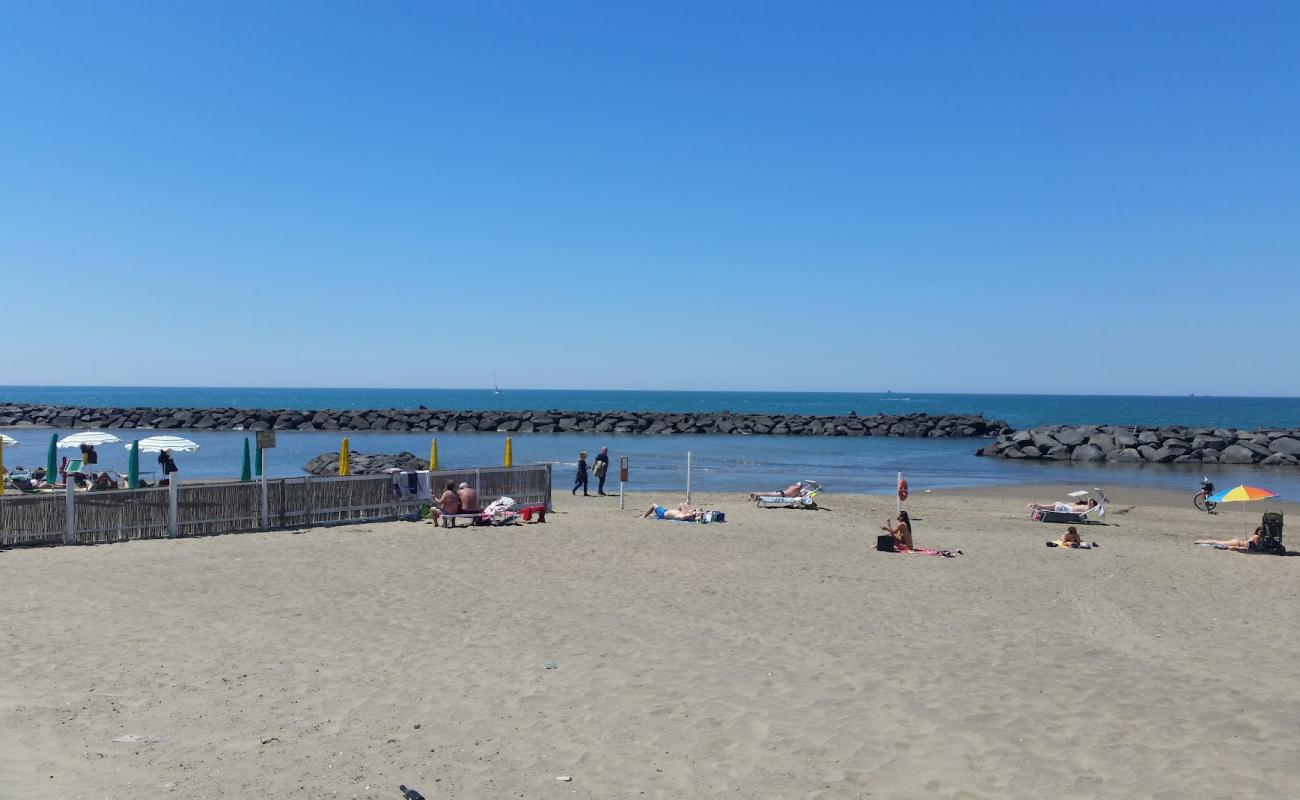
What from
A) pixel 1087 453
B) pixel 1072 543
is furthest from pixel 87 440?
pixel 1087 453

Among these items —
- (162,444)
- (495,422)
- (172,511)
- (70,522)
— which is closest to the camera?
(70,522)

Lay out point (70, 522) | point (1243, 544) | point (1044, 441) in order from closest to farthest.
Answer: point (70, 522), point (1243, 544), point (1044, 441)

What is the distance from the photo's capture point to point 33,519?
15289mm

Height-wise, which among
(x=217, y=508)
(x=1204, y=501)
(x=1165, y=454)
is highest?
(x=217, y=508)

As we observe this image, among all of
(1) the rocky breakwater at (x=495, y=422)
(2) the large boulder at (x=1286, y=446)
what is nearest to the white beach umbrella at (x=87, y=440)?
(2) the large boulder at (x=1286, y=446)

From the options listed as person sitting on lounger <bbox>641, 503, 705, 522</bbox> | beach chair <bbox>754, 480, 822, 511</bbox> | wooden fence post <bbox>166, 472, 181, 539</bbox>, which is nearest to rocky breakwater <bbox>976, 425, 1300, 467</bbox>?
beach chair <bbox>754, 480, 822, 511</bbox>

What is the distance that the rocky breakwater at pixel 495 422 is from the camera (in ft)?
247

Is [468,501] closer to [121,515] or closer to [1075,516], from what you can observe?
[121,515]

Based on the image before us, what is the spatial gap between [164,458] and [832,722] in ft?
73.9

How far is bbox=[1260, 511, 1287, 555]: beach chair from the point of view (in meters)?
17.3

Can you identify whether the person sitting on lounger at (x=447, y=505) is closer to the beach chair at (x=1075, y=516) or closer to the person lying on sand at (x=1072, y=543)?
the person lying on sand at (x=1072, y=543)

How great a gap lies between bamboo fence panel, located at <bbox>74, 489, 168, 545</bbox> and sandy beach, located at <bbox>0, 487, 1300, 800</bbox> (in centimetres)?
56

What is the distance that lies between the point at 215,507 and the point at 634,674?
11279mm

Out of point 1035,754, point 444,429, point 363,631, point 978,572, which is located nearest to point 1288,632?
point 978,572
